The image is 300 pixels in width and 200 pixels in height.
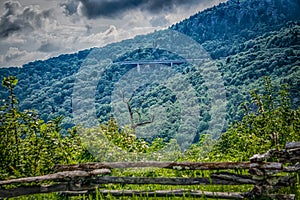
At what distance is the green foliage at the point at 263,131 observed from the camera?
8.59 meters

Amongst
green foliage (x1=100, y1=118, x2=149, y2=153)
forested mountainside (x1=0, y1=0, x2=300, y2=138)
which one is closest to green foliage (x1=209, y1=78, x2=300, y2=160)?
green foliage (x1=100, y1=118, x2=149, y2=153)

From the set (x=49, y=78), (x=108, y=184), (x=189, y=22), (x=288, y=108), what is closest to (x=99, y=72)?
(x=49, y=78)

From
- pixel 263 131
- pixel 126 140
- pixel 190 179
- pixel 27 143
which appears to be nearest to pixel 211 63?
pixel 263 131

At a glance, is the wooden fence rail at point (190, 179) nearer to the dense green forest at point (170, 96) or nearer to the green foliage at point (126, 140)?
the dense green forest at point (170, 96)

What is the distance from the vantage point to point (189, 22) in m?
39.3

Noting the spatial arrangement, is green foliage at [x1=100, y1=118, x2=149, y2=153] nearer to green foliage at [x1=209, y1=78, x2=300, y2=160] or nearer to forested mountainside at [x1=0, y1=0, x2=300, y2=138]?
green foliage at [x1=209, y1=78, x2=300, y2=160]

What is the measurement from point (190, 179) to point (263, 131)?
184 inches

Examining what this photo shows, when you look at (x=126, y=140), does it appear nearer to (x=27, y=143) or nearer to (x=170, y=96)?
(x=27, y=143)

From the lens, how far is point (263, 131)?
32.2ft

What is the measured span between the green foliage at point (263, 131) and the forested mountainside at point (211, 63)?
7.04m

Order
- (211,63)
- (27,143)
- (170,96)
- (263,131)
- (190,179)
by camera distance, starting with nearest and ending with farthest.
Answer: (190,179) < (27,143) < (263,131) < (170,96) < (211,63)

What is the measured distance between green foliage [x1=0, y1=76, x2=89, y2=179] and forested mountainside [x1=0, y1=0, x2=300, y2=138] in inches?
377

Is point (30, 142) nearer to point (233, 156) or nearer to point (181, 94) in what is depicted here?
point (233, 156)

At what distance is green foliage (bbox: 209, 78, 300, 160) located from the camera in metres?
8.59
